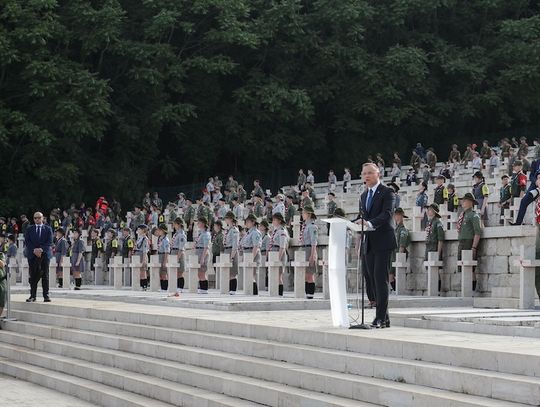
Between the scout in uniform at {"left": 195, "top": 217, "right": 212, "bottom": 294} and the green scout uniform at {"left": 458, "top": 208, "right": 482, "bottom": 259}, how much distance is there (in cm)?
644

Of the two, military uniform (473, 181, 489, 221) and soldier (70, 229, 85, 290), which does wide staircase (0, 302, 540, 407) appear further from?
soldier (70, 229, 85, 290)

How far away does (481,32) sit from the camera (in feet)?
197

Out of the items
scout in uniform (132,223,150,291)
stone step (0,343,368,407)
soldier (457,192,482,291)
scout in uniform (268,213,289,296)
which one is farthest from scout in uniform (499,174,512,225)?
stone step (0,343,368,407)

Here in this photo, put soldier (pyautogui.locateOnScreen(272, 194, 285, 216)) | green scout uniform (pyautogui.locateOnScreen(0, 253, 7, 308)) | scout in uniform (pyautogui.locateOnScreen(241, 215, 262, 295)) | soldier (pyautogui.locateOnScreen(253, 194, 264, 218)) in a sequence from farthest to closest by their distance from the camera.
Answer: soldier (pyautogui.locateOnScreen(253, 194, 264, 218)) → soldier (pyautogui.locateOnScreen(272, 194, 285, 216)) → scout in uniform (pyautogui.locateOnScreen(241, 215, 262, 295)) → green scout uniform (pyautogui.locateOnScreen(0, 253, 7, 308))

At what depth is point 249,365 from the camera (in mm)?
13273

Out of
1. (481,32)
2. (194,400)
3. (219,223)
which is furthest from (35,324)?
(481,32)

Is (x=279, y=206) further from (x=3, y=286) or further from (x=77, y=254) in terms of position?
(x=3, y=286)

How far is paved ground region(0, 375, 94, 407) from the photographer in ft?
51.6

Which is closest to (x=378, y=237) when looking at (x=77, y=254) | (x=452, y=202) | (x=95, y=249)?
(x=452, y=202)

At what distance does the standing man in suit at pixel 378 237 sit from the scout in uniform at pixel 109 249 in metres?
20.6

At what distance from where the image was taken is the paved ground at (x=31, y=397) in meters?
15.7

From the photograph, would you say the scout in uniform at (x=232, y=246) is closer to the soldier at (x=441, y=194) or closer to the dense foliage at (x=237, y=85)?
the soldier at (x=441, y=194)

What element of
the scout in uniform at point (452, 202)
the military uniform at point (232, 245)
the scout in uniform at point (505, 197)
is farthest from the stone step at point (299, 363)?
the scout in uniform at point (505, 197)

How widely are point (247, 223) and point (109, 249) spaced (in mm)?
10454
